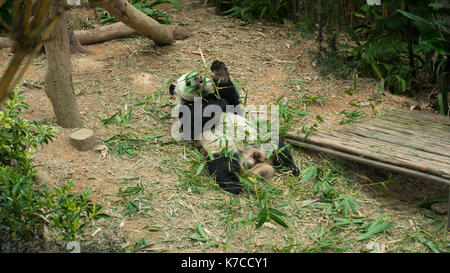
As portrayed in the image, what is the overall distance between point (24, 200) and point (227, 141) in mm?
1821

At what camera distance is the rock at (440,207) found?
12.2 feet

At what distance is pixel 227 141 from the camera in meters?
4.05

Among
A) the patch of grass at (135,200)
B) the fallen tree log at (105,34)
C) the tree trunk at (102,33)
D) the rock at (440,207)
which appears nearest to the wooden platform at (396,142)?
the rock at (440,207)

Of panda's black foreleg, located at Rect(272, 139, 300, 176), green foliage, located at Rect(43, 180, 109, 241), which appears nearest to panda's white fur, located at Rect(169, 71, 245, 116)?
panda's black foreleg, located at Rect(272, 139, 300, 176)

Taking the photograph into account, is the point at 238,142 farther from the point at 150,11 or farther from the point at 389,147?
the point at 150,11

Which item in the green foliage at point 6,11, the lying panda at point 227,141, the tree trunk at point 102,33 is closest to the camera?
the green foliage at point 6,11

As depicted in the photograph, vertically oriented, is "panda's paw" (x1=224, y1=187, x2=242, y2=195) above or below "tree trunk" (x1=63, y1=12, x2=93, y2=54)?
below

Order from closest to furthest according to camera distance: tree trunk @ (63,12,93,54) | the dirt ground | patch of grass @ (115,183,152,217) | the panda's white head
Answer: the dirt ground
patch of grass @ (115,183,152,217)
the panda's white head
tree trunk @ (63,12,93,54)

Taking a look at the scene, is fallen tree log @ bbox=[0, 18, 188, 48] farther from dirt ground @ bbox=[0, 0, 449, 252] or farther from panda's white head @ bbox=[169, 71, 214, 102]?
panda's white head @ bbox=[169, 71, 214, 102]

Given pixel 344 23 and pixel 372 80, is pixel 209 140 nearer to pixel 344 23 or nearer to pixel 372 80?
pixel 372 80

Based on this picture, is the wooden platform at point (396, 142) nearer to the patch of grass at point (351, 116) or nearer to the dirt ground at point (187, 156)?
the patch of grass at point (351, 116)

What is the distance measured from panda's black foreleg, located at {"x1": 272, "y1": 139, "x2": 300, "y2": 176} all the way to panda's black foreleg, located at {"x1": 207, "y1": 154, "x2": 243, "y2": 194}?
1.28 ft

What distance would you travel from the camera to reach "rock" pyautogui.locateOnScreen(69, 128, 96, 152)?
13.2 feet

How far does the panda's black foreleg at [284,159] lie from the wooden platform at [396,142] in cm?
24
